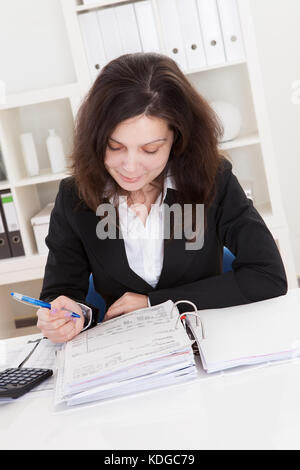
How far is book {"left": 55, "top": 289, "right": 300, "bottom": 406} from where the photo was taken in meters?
1.02

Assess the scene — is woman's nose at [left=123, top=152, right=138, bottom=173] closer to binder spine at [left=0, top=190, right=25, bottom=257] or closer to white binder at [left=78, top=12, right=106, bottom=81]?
white binder at [left=78, top=12, right=106, bottom=81]

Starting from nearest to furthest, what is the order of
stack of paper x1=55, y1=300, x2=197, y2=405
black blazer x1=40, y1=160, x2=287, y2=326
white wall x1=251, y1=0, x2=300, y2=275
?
stack of paper x1=55, y1=300, x2=197, y2=405 < black blazer x1=40, y1=160, x2=287, y2=326 < white wall x1=251, y1=0, x2=300, y2=275

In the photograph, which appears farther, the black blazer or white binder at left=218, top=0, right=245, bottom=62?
white binder at left=218, top=0, right=245, bottom=62

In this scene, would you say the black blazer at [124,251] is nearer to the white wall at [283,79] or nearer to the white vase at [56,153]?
the white vase at [56,153]

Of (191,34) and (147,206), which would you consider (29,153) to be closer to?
(191,34)

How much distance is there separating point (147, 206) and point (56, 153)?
51.5 inches

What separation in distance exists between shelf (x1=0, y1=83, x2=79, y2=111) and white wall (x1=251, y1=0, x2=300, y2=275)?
1.08m

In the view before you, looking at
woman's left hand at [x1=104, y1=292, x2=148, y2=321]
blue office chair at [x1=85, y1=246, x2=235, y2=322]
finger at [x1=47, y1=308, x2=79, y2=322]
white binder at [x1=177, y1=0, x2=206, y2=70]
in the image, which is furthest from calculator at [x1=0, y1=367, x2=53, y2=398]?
white binder at [x1=177, y1=0, x2=206, y2=70]

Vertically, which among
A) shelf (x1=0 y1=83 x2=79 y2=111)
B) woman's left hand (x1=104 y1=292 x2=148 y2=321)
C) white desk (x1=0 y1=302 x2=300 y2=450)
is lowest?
white desk (x1=0 y1=302 x2=300 y2=450)

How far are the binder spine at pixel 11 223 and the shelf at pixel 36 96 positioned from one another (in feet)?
1.40

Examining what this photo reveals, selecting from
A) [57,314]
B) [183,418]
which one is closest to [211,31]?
[57,314]

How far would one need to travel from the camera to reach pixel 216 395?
0.98 metres
